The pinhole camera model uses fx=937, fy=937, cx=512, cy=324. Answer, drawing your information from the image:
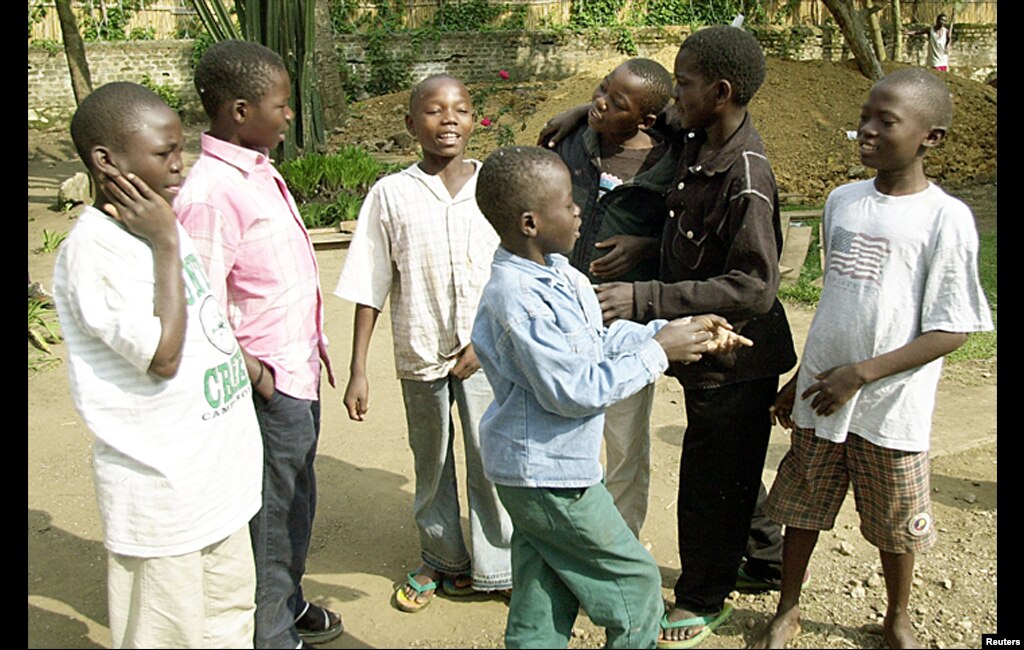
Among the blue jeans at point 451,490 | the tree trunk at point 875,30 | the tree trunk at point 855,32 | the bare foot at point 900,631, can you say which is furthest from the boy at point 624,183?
the tree trunk at point 875,30

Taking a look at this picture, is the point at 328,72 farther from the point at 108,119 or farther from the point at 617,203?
the point at 108,119

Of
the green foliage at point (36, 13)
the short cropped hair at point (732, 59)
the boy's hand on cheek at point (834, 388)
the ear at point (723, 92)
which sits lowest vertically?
the boy's hand on cheek at point (834, 388)

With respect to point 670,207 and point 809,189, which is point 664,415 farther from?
point 809,189

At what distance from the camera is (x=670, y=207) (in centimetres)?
306

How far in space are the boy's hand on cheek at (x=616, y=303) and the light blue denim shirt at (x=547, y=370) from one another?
11.5 inches


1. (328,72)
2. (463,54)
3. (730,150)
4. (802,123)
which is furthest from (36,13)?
(730,150)

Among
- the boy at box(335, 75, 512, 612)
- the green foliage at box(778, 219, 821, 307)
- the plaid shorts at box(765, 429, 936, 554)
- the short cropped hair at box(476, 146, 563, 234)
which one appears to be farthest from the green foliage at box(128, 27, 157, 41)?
the plaid shorts at box(765, 429, 936, 554)

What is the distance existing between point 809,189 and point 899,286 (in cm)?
880

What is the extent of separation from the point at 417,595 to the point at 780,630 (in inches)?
50.3

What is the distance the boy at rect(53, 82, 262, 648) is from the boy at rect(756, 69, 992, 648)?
1.79m

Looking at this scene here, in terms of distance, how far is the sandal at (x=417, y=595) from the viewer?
339cm

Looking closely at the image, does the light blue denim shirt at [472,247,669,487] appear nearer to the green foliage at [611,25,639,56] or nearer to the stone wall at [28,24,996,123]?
the stone wall at [28,24,996,123]

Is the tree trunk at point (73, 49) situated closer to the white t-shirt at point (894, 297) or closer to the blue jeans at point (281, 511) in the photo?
the blue jeans at point (281, 511)

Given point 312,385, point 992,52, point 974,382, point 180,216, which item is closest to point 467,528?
point 312,385
